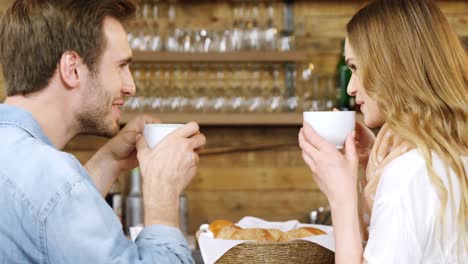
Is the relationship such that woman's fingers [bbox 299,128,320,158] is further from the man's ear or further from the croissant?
the man's ear

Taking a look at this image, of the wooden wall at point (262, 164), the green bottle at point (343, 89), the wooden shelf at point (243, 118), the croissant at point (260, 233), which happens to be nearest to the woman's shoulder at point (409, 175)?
the croissant at point (260, 233)

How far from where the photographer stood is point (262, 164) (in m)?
3.18

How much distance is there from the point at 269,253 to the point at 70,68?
54cm

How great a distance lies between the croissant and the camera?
1.59m

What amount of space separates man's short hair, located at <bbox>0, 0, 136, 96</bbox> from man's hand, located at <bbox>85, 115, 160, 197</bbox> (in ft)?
0.98

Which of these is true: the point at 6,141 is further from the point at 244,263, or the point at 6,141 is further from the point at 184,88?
the point at 184,88

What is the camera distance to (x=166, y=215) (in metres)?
1.23

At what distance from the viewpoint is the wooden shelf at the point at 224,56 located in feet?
9.37

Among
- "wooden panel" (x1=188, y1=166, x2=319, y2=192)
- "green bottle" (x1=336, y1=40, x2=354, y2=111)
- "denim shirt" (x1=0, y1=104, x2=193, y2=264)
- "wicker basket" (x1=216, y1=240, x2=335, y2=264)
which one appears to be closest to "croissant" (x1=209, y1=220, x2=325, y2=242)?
"wicker basket" (x1=216, y1=240, x2=335, y2=264)

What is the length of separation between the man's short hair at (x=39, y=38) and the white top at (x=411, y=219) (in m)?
0.61

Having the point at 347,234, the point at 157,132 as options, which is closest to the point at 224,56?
the point at 157,132

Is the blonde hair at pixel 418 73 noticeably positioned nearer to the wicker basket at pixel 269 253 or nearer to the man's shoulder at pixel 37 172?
the wicker basket at pixel 269 253

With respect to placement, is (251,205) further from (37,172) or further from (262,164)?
(37,172)

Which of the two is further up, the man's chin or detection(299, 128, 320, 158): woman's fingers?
the man's chin
